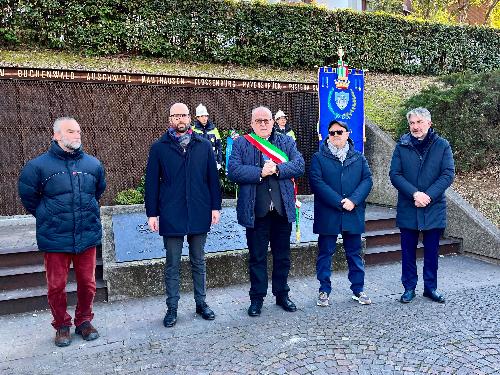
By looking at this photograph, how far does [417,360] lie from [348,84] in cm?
674

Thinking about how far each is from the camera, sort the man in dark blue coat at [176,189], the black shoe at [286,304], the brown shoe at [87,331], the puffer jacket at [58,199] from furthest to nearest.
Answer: the black shoe at [286,304]
the man in dark blue coat at [176,189]
the brown shoe at [87,331]
the puffer jacket at [58,199]

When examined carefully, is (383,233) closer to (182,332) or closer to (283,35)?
(182,332)

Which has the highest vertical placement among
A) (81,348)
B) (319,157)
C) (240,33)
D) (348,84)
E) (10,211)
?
(240,33)

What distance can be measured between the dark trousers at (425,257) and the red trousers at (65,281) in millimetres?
3435

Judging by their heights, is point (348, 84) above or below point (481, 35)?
below

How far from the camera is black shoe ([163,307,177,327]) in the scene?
4.25 metres

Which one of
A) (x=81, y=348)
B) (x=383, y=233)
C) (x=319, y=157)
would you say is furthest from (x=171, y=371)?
(x=383, y=233)

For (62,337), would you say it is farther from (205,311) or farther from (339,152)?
(339,152)

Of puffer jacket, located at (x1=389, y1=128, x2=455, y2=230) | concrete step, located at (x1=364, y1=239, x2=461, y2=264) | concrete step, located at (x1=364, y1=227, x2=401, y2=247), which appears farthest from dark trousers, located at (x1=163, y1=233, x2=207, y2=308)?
concrete step, located at (x1=364, y1=227, x2=401, y2=247)

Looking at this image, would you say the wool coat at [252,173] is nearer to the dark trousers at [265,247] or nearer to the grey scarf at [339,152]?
the dark trousers at [265,247]

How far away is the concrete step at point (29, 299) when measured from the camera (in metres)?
4.70

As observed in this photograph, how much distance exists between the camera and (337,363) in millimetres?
3414

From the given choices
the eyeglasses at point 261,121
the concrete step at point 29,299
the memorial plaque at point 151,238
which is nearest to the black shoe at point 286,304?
the memorial plaque at point 151,238

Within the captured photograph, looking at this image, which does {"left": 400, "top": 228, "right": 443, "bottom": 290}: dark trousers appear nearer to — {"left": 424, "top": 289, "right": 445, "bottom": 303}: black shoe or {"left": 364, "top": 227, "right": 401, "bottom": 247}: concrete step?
{"left": 424, "top": 289, "right": 445, "bottom": 303}: black shoe
